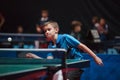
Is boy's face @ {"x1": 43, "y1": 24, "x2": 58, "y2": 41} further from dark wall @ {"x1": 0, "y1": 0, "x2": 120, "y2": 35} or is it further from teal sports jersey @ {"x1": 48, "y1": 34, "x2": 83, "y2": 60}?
dark wall @ {"x1": 0, "y1": 0, "x2": 120, "y2": 35}

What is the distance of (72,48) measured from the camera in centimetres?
505

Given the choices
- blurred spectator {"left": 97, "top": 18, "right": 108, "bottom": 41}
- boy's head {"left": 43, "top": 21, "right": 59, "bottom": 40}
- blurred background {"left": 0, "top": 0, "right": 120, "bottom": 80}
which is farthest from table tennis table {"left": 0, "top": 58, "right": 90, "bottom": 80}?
blurred spectator {"left": 97, "top": 18, "right": 108, "bottom": 41}

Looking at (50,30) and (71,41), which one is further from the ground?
(50,30)

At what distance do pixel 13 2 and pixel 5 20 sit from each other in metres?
0.81

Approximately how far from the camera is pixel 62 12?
15000mm

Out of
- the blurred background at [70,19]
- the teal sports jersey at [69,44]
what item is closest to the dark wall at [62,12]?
the blurred background at [70,19]

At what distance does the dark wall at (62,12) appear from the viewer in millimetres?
14109

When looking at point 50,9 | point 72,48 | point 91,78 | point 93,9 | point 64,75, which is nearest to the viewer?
point 64,75

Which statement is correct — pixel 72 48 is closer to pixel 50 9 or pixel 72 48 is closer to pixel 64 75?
pixel 64 75

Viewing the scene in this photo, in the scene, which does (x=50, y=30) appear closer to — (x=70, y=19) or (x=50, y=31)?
(x=50, y=31)

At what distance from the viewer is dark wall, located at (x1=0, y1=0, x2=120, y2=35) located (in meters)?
14.1

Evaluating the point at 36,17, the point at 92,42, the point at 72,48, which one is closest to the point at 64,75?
the point at 72,48

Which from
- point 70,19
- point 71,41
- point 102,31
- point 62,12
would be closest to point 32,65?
point 71,41

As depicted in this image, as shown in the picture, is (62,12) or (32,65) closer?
(32,65)
